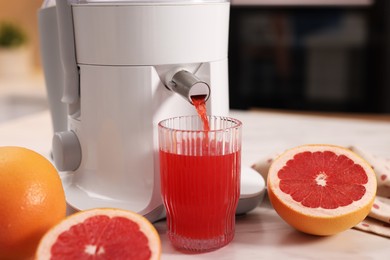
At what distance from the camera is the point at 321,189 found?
0.72m

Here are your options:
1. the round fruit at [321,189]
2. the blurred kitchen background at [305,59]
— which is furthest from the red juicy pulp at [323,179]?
the blurred kitchen background at [305,59]

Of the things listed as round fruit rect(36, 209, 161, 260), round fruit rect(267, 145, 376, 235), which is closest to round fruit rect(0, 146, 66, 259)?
round fruit rect(36, 209, 161, 260)

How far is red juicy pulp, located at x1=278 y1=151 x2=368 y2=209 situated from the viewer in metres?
0.71

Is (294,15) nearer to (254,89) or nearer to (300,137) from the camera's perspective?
(254,89)

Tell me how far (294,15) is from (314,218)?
1618 mm

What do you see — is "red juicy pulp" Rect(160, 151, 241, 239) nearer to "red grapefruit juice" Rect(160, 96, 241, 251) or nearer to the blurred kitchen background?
"red grapefruit juice" Rect(160, 96, 241, 251)

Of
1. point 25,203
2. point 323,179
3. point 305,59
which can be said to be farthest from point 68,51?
point 305,59

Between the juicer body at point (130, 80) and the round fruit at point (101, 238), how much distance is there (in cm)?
14

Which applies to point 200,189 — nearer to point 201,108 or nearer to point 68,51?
point 201,108

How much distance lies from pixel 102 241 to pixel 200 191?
138 millimetres

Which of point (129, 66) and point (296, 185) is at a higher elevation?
point (129, 66)

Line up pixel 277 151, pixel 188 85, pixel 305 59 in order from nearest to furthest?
pixel 188 85 → pixel 277 151 → pixel 305 59

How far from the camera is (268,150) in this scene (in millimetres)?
1085

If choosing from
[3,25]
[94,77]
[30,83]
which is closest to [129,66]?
[94,77]
